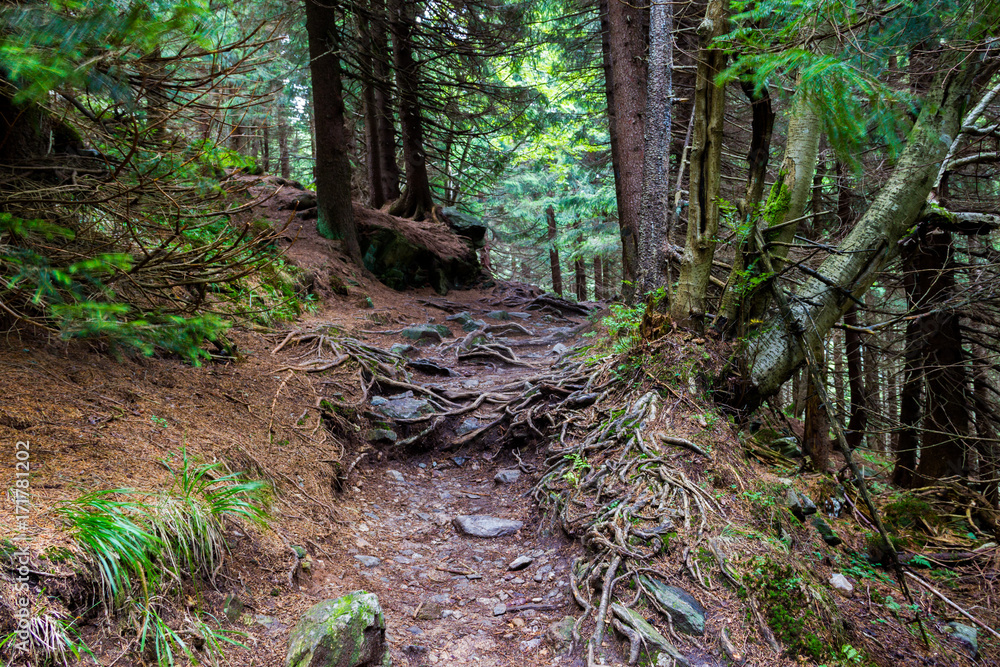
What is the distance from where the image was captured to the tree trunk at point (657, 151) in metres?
6.66

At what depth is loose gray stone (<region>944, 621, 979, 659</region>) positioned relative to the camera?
3438 millimetres

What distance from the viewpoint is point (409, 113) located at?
12.6m

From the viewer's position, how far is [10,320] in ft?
11.0

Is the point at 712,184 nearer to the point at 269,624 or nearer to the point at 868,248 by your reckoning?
the point at 868,248

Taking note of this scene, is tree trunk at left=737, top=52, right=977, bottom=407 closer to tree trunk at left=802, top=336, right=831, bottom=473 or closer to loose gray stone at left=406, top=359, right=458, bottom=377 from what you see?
tree trunk at left=802, top=336, right=831, bottom=473

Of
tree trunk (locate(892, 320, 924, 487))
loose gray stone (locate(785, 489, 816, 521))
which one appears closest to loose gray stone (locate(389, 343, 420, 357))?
loose gray stone (locate(785, 489, 816, 521))

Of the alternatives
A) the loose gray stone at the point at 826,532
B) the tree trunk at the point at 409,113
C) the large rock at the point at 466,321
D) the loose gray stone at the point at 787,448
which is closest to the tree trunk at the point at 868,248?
the loose gray stone at the point at 787,448

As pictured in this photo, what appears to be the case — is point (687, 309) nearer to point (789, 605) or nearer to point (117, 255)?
point (789, 605)

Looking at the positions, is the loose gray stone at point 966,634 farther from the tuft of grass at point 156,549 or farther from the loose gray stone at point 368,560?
the tuft of grass at point 156,549

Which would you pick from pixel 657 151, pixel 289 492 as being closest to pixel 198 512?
pixel 289 492

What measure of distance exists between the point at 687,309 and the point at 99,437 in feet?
15.6

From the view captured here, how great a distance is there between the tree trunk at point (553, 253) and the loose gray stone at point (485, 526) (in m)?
15.2

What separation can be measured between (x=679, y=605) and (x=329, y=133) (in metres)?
9.76

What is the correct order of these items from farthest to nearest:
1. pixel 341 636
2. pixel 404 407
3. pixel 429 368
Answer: pixel 429 368 → pixel 404 407 → pixel 341 636
